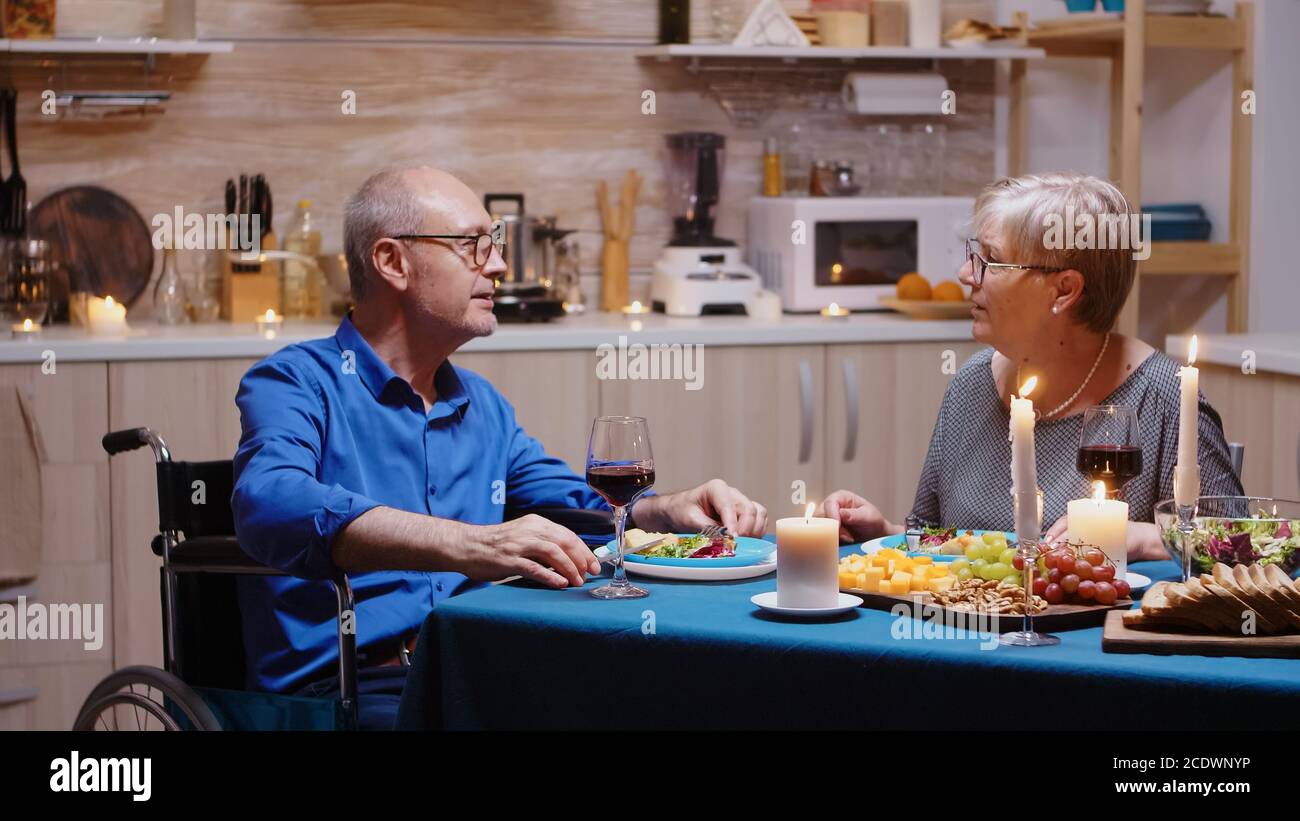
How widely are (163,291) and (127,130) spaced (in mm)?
468

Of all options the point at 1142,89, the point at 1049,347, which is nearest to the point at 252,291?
the point at 1049,347

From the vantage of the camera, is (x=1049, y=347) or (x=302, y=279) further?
(x=302, y=279)

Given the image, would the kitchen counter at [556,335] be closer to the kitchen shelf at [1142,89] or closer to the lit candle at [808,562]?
the kitchen shelf at [1142,89]

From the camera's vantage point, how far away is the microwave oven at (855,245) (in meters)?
4.22

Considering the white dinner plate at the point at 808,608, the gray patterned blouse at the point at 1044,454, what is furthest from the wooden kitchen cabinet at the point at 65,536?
the white dinner plate at the point at 808,608

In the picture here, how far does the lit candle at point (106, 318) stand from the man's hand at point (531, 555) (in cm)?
216

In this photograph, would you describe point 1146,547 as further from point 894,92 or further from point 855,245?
point 894,92

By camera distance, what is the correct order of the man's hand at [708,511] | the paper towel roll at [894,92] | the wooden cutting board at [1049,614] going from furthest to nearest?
the paper towel roll at [894,92], the man's hand at [708,511], the wooden cutting board at [1049,614]

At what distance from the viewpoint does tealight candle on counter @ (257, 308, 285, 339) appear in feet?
12.6

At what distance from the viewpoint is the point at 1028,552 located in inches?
59.9

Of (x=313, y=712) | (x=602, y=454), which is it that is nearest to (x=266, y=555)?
(x=313, y=712)

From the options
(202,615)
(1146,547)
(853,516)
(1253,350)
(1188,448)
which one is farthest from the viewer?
(1253,350)

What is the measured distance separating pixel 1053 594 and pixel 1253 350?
2059 mm
